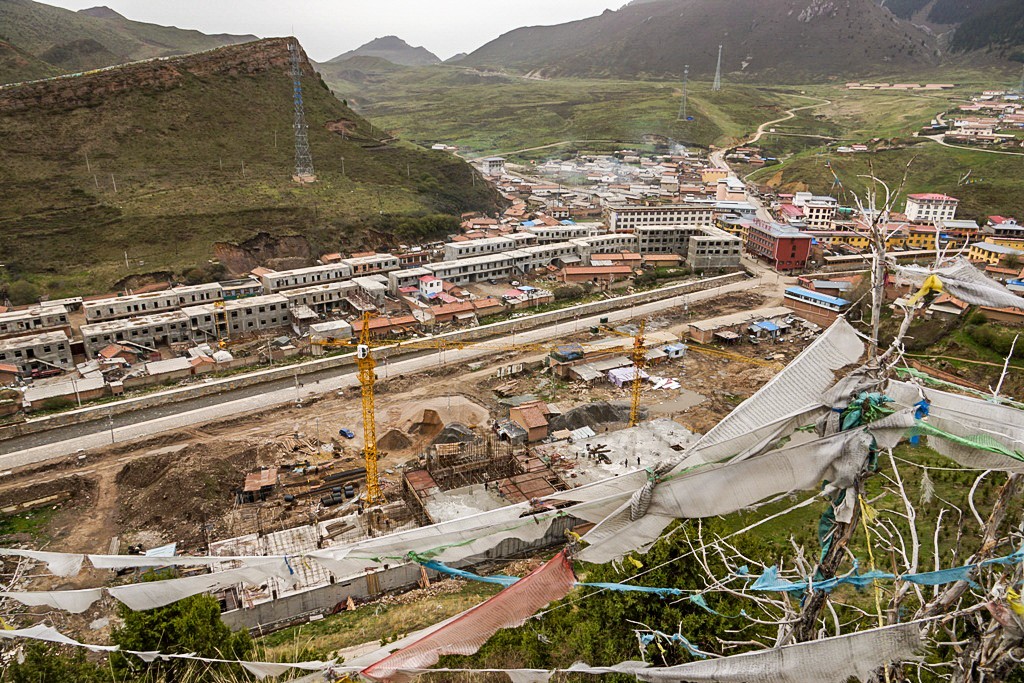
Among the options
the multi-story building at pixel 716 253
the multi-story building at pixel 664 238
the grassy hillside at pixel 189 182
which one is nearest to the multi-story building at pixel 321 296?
the grassy hillside at pixel 189 182

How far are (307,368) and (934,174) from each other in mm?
46924

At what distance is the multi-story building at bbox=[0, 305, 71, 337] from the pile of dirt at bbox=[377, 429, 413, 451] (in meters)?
14.4

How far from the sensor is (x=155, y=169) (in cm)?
3694

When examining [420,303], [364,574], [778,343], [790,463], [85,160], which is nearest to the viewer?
[790,463]

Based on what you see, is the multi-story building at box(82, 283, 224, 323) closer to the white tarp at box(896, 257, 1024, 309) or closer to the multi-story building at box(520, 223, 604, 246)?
the multi-story building at box(520, 223, 604, 246)

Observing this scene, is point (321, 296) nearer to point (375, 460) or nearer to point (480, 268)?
point (480, 268)

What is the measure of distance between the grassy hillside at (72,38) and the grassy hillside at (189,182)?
11149mm

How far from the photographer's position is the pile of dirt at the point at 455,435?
17.7 meters

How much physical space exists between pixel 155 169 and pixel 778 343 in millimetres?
35674

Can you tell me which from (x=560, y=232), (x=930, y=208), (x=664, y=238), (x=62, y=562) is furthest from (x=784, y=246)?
(x=62, y=562)

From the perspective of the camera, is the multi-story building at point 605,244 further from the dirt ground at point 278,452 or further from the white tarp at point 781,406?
the white tarp at point 781,406

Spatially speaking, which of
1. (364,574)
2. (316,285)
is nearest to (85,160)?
(316,285)

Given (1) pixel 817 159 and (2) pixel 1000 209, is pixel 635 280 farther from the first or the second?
(1) pixel 817 159

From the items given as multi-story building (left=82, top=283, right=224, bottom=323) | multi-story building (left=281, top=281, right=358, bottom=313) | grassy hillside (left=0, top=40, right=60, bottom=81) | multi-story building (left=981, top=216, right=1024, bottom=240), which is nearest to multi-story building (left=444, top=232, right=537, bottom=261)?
multi-story building (left=281, top=281, right=358, bottom=313)
